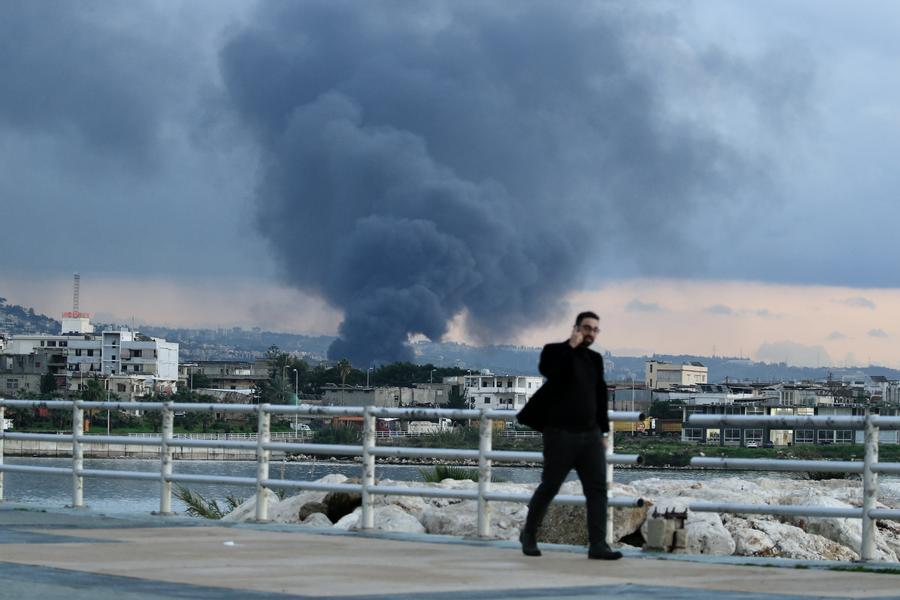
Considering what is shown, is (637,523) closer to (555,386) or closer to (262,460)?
(262,460)

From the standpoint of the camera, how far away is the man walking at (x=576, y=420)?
41.7 ft

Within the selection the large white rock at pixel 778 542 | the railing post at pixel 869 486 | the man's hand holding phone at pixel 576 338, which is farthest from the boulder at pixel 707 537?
the man's hand holding phone at pixel 576 338

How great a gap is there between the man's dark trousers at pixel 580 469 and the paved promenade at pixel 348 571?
36cm

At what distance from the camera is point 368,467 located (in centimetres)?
1567

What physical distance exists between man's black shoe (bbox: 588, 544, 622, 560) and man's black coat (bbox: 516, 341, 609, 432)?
3.44 feet

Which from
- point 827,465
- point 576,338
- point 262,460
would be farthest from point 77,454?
point 827,465

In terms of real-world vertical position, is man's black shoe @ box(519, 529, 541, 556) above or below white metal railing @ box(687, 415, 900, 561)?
below

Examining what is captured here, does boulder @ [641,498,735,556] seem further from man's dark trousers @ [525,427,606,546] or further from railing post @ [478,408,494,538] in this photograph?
man's dark trousers @ [525,427,606,546]

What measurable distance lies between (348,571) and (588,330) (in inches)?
118

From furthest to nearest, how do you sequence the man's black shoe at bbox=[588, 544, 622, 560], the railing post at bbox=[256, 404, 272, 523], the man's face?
the railing post at bbox=[256, 404, 272, 523], the man's face, the man's black shoe at bbox=[588, 544, 622, 560]

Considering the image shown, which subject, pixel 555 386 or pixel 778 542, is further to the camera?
pixel 778 542

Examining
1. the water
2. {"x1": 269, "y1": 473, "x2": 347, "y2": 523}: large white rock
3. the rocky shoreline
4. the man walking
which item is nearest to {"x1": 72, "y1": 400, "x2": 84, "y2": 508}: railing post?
the water

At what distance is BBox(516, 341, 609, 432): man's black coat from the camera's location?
12.7m

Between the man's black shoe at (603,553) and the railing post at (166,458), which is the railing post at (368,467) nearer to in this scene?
the railing post at (166,458)
